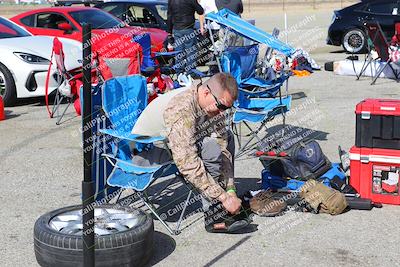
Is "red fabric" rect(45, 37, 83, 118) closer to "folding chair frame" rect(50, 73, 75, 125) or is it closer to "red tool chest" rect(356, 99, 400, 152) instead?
"folding chair frame" rect(50, 73, 75, 125)

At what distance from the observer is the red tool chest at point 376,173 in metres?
5.59

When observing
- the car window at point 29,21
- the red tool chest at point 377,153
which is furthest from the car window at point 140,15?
the red tool chest at point 377,153

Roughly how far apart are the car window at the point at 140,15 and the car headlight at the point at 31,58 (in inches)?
212

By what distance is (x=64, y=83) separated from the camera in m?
9.22

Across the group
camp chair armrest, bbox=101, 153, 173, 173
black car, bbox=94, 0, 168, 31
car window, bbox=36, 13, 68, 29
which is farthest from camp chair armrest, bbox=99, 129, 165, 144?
black car, bbox=94, 0, 168, 31

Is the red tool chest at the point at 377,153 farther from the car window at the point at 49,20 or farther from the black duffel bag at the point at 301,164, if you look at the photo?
the car window at the point at 49,20

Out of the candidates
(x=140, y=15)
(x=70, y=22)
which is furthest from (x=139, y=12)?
(x=70, y=22)

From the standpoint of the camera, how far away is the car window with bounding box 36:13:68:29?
43.7ft

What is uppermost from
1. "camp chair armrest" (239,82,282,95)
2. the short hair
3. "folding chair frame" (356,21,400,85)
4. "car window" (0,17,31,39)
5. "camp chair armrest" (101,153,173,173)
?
the short hair

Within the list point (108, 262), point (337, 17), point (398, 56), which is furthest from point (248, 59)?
point (337, 17)

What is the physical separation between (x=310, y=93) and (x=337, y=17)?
6.37 metres

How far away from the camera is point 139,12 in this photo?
618 inches

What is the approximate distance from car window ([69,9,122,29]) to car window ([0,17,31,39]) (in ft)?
5.61

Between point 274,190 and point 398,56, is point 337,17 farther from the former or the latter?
point 274,190
